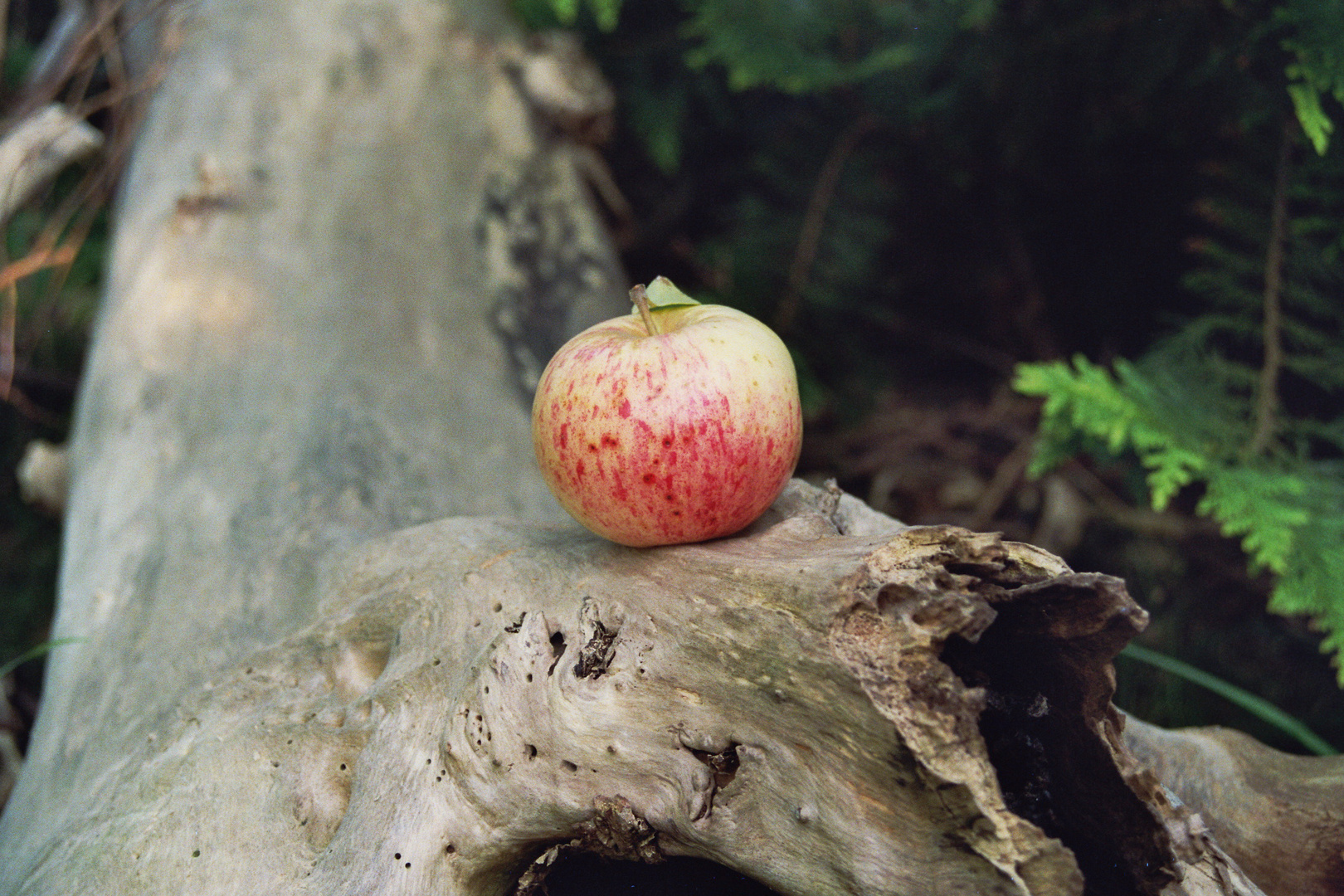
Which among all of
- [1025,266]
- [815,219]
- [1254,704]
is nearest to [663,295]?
[1254,704]

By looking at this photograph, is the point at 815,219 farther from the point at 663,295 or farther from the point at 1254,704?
the point at 1254,704

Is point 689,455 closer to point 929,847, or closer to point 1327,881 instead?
point 929,847

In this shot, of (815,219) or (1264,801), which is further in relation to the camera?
(815,219)

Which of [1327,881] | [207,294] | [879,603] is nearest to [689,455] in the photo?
[879,603]

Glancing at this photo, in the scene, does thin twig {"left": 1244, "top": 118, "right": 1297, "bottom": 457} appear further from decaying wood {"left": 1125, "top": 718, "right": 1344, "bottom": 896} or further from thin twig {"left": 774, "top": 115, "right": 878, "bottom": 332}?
thin twig {"left": 774, "top": 115, "right": 878, "bottom": 332}

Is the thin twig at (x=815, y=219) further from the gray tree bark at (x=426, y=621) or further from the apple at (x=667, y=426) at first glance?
the apple at (x=667, y=426)

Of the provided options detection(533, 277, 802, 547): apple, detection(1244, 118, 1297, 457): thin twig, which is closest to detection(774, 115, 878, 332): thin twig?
detection(1244, 118, 1297, 457): thin twig
